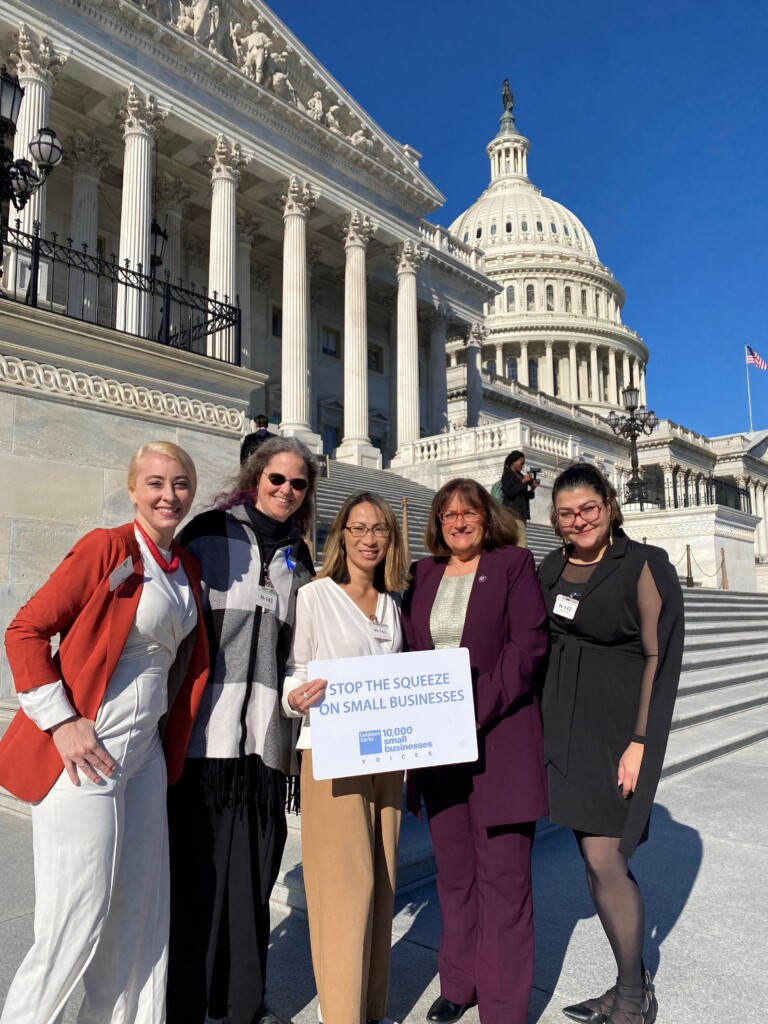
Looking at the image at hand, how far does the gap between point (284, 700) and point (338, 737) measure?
27 cm

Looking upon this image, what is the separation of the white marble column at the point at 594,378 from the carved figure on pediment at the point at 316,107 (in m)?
65.9

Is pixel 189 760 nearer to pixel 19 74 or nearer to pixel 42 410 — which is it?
pixel 42 410

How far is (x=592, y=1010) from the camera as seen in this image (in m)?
3.05

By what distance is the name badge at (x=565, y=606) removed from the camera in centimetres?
311

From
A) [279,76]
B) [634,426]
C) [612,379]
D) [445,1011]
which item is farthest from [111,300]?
[612,379]

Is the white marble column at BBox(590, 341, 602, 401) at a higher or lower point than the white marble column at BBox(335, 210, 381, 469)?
higher

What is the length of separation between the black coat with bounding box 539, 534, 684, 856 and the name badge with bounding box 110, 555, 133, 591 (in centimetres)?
178

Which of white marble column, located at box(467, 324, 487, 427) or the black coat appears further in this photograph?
white marble column, located at box(467, 324, 487, 427)

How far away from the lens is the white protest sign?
269 centimetres

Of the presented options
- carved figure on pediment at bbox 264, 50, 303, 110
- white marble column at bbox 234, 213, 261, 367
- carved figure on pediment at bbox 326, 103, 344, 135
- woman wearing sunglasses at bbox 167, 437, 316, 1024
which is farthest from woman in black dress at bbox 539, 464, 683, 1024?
carved figure on pediment at bbox 326, 103, 344, 135

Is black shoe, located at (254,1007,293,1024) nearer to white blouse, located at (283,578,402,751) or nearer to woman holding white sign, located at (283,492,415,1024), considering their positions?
woman holding white sign, located at (283,492,415,1024)

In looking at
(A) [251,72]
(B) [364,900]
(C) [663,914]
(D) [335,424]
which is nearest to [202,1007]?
(B) [364,900]

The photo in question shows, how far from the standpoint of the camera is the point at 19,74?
18.1m

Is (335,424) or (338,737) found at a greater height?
(335,424)
